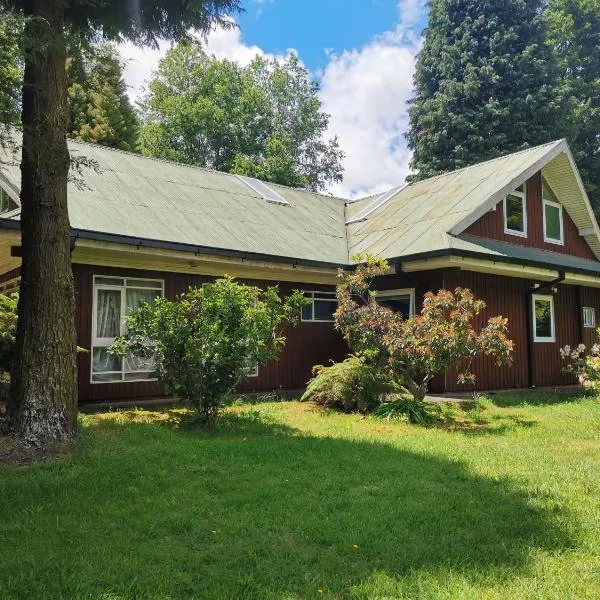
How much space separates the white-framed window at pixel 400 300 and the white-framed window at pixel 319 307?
3.67 ft

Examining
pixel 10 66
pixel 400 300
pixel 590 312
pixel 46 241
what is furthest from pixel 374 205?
pixel 10 66

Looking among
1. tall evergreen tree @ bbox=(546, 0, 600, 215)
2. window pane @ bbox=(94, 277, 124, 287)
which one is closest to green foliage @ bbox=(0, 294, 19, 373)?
window pane @ bbox=(94, 277, 124, 287)

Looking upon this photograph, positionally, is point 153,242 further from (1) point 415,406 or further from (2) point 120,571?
(2) point 120,571

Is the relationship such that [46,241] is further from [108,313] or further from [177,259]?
[177,259]

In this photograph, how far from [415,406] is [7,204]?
7726mm

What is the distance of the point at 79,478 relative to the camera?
5.27 metres

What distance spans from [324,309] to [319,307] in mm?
150

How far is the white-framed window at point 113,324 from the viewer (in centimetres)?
975

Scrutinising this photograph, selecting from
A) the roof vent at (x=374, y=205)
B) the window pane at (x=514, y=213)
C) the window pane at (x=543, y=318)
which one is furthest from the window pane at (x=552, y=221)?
the roof vent at (x=374, y=205)

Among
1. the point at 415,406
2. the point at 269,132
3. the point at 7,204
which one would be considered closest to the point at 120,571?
the point at 415,406

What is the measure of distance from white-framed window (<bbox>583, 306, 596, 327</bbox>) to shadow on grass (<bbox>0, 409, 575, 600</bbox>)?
11.0m

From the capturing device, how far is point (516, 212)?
14016 millimetres

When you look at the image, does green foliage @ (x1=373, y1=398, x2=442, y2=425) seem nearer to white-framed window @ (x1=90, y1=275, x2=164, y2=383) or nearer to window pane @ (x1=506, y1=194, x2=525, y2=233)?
white-framed window @ (x1=90, y1=275, x2=164, y2=383)

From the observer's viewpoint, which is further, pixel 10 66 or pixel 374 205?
pixel 374 205
